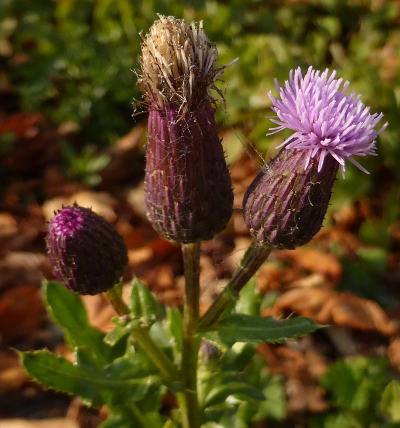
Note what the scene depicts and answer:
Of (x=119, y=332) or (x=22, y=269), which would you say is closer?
(x=119, y=332)

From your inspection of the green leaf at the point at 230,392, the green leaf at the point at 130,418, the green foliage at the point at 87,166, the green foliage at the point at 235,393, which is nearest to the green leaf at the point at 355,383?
the green foliage at the point at 235,393

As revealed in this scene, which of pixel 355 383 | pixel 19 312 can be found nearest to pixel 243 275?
pixel 355 383

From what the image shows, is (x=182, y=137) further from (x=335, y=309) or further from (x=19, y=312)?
(x=19, y=312)

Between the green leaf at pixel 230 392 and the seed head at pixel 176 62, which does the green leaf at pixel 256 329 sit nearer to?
the green leaf at pixel 230 392

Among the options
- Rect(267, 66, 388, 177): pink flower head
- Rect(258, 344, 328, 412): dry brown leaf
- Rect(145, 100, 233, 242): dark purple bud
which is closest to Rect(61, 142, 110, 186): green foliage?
Rect(258, 344, 328, 412): dry brown leaf

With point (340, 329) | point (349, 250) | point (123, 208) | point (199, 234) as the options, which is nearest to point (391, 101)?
point (349, 250)
